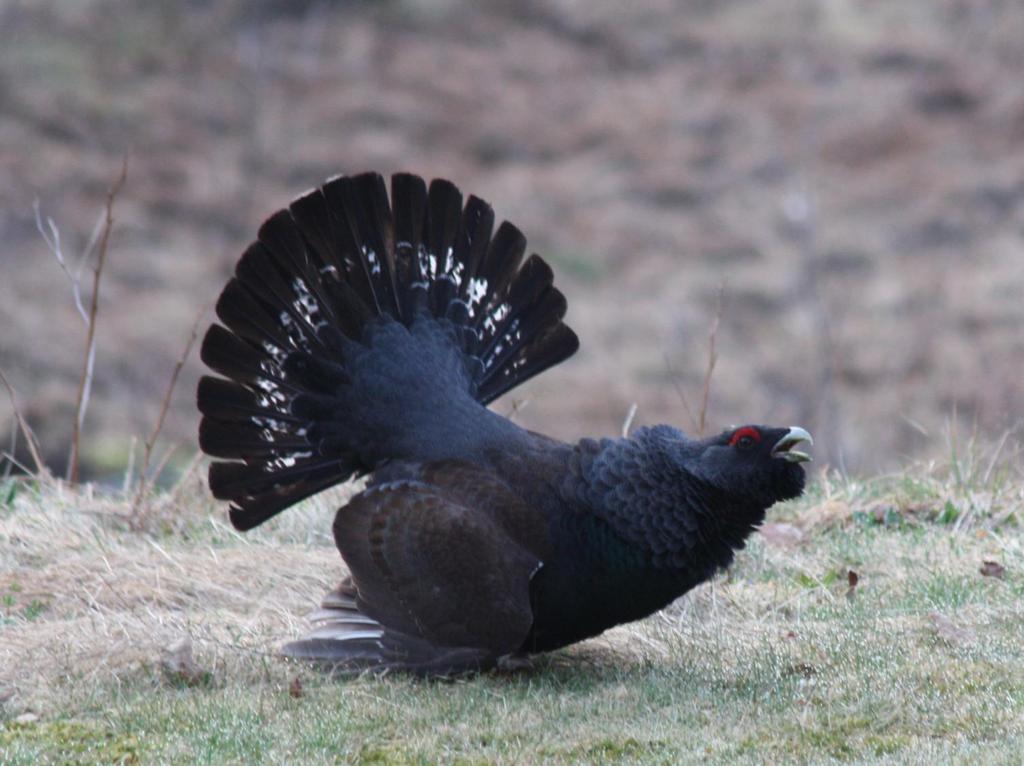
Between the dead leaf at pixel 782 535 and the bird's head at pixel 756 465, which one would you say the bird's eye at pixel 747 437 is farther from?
the dead leaf at pixel 782 535

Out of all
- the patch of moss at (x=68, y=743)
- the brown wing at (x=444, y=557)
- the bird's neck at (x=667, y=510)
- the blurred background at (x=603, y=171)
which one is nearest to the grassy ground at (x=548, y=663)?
the patch of moss at (x=68, y=743)

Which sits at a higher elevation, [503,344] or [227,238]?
[227,238]

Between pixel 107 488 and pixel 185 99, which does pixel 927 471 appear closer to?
pixel 107 488

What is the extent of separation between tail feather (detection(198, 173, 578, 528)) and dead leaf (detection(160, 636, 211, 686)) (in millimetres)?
969

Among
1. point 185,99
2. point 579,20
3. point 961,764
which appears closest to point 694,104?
point 579,20

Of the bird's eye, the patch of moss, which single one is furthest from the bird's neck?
the patch of moss

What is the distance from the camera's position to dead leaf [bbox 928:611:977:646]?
18.0 ft

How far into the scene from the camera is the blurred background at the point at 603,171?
57.1ft

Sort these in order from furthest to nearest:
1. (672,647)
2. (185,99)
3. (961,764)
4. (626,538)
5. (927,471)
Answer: (185,99) < (927,471) < (672,647) < (626,538) < (961,764)

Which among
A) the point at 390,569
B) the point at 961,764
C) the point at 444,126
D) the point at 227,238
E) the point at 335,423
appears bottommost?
the point at 961,764

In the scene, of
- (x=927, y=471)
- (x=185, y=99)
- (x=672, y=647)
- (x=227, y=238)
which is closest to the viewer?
(x=672, y=647)

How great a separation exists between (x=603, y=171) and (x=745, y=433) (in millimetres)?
19314

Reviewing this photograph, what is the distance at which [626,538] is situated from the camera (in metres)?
5.18

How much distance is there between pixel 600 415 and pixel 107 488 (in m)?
9.56
